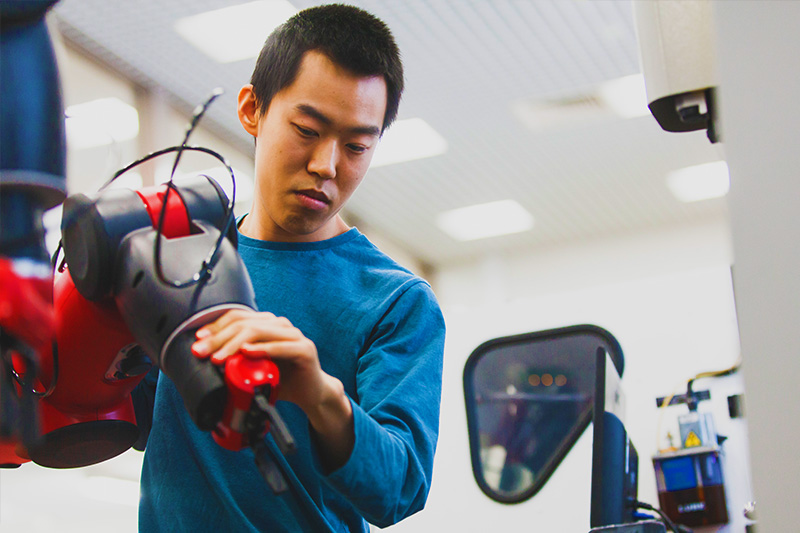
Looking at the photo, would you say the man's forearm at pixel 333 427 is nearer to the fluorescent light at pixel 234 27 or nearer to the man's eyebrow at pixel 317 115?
the man's eyebrow at pixel 317 115

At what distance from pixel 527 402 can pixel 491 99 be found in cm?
346

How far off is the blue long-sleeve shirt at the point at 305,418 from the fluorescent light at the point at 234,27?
3.49 metres

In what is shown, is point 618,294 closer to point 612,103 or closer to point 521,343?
point 521,343

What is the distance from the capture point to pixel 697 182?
22.2 ft

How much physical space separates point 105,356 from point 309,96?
378 millimetres

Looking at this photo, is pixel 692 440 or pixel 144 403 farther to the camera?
pixel 692 440

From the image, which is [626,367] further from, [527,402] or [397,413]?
[397,413]

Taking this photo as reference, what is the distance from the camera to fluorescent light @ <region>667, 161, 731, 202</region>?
6.45 metres

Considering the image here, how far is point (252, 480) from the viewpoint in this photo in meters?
0.88

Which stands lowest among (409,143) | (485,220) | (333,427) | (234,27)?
(333,427)

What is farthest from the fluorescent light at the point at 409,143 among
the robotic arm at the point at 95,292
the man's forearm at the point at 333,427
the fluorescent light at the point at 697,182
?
the man's forearm at the point at 333,427

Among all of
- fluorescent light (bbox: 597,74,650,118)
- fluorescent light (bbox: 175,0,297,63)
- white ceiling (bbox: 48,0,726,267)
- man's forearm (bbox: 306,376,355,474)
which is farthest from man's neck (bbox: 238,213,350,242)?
fluorescent light (bbox: 597,74,650,118)

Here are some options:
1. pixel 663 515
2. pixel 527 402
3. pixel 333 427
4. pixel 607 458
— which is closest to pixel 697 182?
pixel 527 402

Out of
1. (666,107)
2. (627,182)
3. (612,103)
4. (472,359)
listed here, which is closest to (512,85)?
(612,103)
